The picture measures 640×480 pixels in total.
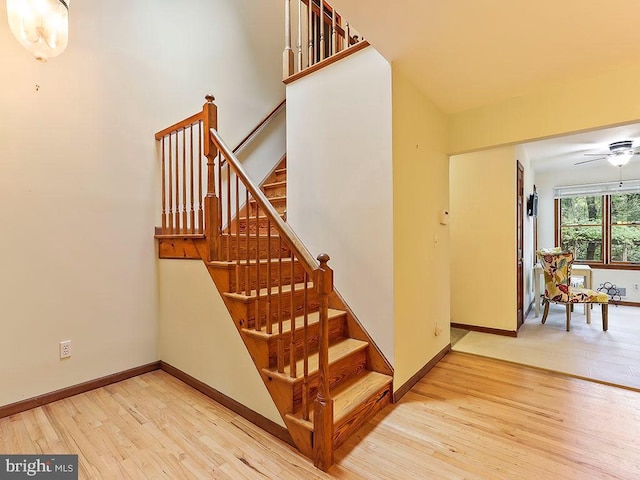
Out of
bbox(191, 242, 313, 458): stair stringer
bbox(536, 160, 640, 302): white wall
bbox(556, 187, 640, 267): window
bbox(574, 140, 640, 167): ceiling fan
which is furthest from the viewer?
bbox(556, 187, 640, 267): window

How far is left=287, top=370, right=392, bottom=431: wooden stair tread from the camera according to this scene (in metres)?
1.74

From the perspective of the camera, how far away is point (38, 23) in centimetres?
174

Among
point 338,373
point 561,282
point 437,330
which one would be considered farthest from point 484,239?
point 338,373

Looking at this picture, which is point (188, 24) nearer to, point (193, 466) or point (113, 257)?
point (113, 257)

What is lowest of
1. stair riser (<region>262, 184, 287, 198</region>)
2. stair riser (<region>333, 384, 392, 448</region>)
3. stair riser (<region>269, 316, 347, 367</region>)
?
stair riser (<region>333, 384, 392, 448</region>)

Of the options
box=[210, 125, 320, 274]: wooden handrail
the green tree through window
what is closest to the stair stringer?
box=[210, 125, 320, 274]: wooden handrail

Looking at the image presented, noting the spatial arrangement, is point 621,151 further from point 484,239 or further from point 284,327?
point 284,327

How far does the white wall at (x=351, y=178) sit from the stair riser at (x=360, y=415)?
262 mm

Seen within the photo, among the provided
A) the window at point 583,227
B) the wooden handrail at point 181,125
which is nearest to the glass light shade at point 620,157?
the window at point 583,227

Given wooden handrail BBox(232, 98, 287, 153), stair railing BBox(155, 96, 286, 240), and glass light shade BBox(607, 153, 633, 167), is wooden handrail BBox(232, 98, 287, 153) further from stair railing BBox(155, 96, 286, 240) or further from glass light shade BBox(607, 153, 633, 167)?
glass light shade BBox(607, 153, 633, 167)

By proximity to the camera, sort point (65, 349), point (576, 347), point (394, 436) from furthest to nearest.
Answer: point (576, 347) → point (65, 349) → point (394, 436)

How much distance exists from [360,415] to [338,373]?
29 cm

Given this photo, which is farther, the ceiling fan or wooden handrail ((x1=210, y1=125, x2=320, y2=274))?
the ceiling fan

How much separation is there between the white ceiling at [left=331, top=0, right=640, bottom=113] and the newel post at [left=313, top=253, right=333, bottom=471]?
1.41 meters
